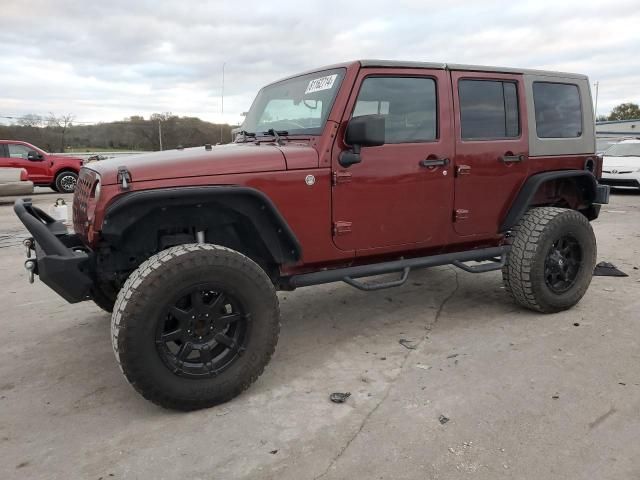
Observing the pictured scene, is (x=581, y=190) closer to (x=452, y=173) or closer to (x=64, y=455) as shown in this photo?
(x=452, y=173)

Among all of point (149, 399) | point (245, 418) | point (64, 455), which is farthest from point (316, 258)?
point (64, 455)

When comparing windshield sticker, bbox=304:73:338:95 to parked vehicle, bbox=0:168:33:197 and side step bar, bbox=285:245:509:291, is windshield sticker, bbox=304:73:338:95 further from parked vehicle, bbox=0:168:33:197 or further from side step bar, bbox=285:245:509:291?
parked vehicle, bbox=0:168:33:197

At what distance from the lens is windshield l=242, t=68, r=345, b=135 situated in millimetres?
3375

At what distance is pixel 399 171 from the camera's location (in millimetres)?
3477

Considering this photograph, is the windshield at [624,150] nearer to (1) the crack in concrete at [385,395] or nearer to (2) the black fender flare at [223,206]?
(1) the crack in concrete at [385,395]

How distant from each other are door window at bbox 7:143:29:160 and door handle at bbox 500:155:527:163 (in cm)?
1426

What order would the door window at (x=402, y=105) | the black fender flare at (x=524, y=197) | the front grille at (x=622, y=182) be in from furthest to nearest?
the front grille at (x=622, y=182)
the black fender flare at (x=524, y=197)
the door window at (x=402, y=105)

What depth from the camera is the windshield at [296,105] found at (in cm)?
338

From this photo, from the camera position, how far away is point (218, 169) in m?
Result: 2.91

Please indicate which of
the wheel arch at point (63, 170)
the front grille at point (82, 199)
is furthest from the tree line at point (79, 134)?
the front grille at point (82, 199)

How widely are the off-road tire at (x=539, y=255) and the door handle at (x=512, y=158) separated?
1.57 ft

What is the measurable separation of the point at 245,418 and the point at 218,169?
54.4 inches

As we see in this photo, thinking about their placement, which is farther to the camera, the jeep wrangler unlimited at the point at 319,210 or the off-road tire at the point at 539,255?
the off-road tire at the point at 539,255

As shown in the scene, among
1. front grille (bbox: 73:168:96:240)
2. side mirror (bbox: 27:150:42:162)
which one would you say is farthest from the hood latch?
side mirror (bbox: 27:150:42:162)
